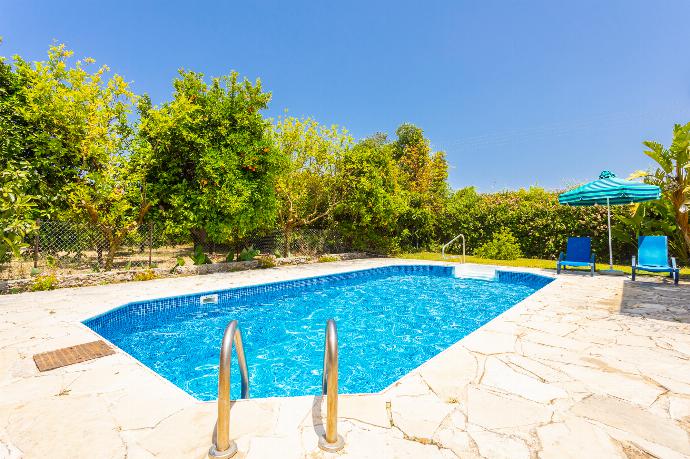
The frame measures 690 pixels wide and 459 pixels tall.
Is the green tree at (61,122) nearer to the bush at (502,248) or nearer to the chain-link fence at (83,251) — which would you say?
the chain-link fence at (83,251)

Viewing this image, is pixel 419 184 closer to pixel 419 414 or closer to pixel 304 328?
pixel 304 328

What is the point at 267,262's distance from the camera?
15.0 m

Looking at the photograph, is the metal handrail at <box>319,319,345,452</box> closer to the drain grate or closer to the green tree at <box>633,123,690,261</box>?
the drain grate

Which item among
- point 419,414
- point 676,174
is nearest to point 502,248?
point 676,174

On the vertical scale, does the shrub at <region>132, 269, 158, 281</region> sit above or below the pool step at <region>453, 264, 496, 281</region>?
above

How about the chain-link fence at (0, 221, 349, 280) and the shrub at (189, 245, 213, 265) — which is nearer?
the chain-link fence at (0, 221, 349, 280)

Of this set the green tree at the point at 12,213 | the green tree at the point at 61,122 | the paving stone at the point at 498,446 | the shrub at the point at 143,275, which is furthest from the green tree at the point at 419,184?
the paving stone at the point at 498,446

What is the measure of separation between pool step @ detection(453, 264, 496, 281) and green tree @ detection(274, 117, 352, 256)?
7401mm

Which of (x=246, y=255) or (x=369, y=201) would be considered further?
(x=369, y=201)

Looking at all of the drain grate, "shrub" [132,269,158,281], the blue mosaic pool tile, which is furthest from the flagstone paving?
"shrub" [132,269,158,281]

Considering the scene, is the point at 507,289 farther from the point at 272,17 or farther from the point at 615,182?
the point at 272,17

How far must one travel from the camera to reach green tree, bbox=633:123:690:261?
10.8 metres

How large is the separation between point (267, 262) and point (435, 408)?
1283cm

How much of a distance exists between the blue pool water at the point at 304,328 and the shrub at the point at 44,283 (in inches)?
158
